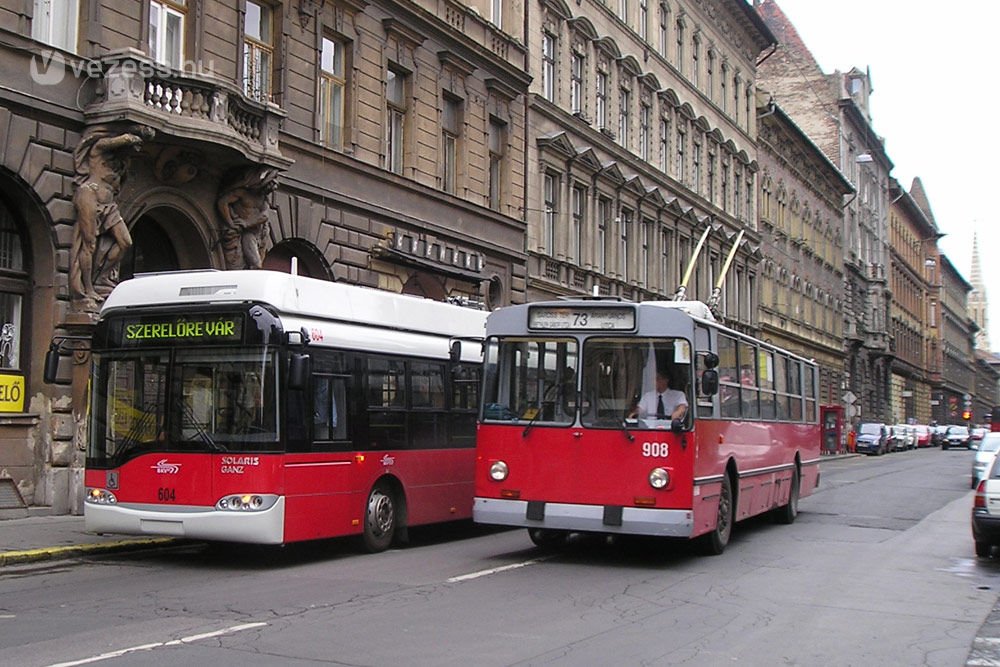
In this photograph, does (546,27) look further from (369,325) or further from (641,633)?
(641,633)

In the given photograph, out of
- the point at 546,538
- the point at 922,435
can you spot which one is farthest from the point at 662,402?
the point at 922,435

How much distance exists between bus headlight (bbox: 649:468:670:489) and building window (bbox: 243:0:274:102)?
477 inches

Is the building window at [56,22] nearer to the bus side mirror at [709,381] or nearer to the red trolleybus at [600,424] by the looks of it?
the red trolleybus at [600,424]

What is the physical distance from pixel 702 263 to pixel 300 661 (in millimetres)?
43378

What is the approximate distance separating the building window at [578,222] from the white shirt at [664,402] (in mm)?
23057

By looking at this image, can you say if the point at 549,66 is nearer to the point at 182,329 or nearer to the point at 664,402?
the point at 664,402

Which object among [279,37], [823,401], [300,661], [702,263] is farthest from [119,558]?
[823,401]

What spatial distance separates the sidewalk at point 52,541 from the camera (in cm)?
1305

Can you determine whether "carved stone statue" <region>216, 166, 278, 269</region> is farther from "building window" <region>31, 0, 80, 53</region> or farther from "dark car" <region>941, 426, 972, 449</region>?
"dark car" <region>941, 426, 972, 449</region>

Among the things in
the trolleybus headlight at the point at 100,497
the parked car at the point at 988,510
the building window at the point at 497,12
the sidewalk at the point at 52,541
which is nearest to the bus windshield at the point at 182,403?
the trolleybus headlight at the point at 100,497

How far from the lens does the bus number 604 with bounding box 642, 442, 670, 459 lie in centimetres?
1298

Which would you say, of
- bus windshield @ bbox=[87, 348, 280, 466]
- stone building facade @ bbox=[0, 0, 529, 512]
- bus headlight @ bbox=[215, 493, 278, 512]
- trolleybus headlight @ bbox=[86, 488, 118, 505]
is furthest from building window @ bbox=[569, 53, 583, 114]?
bus headlight @ bbox=[215, 493, 278, 512]

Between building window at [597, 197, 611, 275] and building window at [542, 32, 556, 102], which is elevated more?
building window at [542, 32, 556, 102]

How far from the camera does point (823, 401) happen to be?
230 feet
